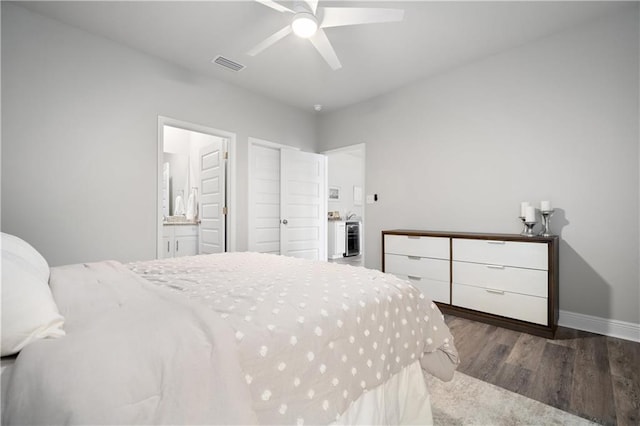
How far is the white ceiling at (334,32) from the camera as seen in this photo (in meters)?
2.32

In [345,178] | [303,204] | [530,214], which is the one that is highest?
[345,178]

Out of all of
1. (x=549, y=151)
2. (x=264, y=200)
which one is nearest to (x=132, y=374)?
(x=549, y=151)

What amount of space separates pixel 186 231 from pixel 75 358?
13.1 feet

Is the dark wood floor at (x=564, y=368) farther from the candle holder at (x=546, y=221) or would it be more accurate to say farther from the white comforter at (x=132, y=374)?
the white comforter at (x=132, y=374)

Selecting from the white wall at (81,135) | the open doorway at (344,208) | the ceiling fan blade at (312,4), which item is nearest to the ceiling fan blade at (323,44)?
the ceiling fan blade at (312,4)

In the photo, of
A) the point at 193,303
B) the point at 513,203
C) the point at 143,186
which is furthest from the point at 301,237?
the point at 193,303

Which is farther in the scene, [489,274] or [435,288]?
[435,288]

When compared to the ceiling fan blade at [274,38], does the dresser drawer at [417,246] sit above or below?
below

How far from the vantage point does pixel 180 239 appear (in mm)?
4234

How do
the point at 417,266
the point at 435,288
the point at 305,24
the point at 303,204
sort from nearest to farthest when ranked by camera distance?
the point at 305,24
the point at 435,288
the point at 417,266
the point at 303,204

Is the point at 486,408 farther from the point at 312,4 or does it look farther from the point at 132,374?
the point at 312,4

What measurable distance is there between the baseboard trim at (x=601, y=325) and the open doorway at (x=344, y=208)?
12.5 feet

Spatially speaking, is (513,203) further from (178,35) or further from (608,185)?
(178,35)

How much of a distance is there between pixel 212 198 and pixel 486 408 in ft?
12.1
